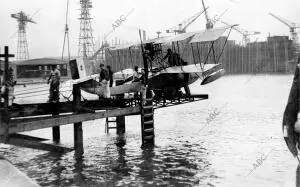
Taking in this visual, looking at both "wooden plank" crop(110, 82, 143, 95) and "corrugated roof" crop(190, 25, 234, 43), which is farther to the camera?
"corrugated roof" crop(190, 25, 234, 43)

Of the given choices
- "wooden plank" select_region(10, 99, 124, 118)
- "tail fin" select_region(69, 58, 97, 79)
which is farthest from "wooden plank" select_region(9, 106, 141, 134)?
"tail fin" select_region(69, 58, 97, 79)

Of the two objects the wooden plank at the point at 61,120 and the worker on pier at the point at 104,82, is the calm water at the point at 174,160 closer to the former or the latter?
the wooden plank at the point at 61,120

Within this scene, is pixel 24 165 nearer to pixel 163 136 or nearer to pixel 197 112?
pixel 163 136

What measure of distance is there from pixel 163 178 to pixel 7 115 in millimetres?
6412

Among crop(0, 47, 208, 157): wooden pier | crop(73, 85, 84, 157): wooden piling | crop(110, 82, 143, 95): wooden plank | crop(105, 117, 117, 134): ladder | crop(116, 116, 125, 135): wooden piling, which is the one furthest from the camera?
crop(116, 116, 125, 135): wooden piling

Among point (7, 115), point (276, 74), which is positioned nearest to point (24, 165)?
point (7, 115)

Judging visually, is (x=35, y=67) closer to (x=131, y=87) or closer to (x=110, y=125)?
(x=110, y=125)

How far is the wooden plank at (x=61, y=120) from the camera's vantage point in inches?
549

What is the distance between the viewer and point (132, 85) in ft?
67.1

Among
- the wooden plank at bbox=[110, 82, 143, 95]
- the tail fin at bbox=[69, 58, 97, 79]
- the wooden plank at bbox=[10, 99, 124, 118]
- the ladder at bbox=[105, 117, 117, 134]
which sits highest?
the tail fin at bbox=[69, 58, 97, 79]

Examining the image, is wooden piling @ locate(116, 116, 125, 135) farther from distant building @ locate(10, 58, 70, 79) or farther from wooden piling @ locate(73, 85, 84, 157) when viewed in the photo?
distant building @ locate(10, 58, 70, 79)

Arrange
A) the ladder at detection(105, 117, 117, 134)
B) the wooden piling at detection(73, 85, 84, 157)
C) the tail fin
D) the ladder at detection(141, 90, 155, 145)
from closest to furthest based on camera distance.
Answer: the wooden piling at detection(73, 85, 84, 157) → the tail fin → the ladder at detection(141, 90, 155, 145) → the ladder at detection(105, 117, 117, 134)

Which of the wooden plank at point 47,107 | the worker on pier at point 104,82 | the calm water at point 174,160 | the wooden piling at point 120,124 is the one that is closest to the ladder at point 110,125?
the wooden piling at point 120,124

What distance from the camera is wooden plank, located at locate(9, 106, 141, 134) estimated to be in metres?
13.9
